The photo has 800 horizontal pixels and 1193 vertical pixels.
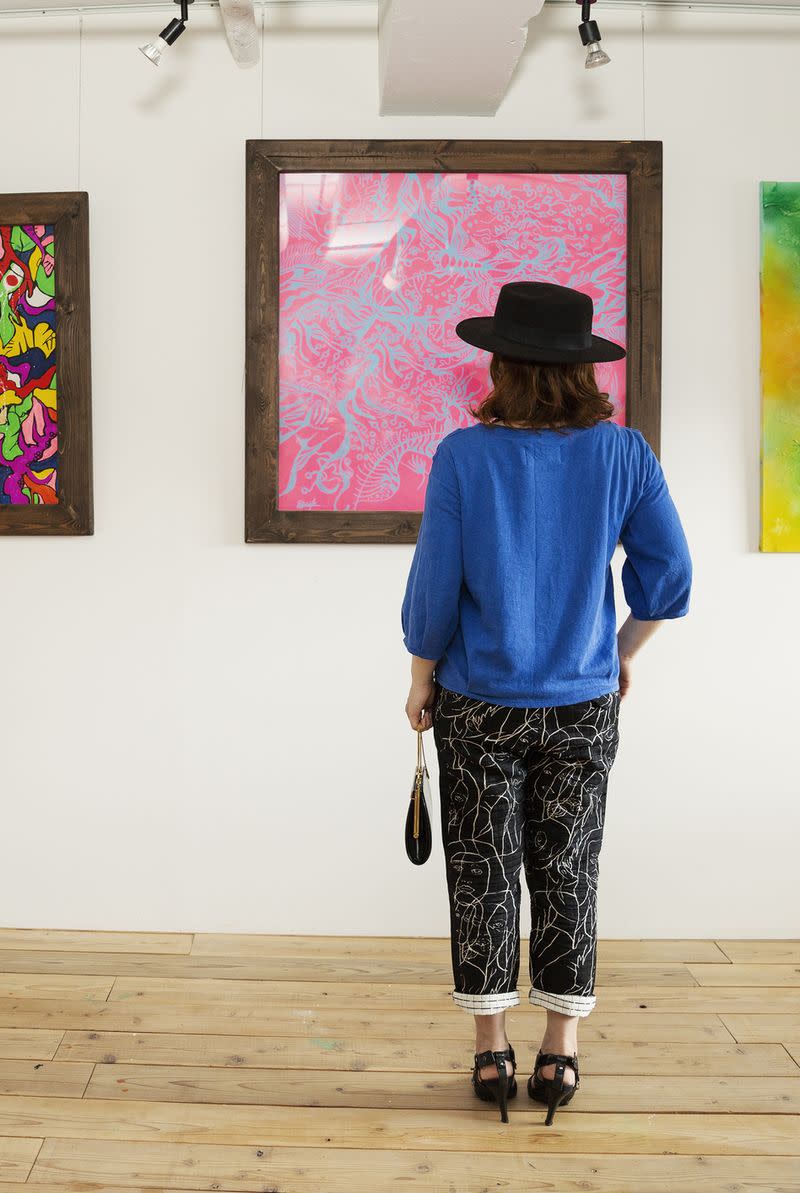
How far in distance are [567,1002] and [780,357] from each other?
67.4 inches

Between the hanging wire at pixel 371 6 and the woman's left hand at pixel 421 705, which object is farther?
the hanging wire at pixel 371 6

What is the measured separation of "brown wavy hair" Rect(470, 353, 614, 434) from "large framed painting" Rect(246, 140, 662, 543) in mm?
836

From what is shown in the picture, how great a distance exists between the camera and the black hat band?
5.50 feet

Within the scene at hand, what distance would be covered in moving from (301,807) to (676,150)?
6.53ft

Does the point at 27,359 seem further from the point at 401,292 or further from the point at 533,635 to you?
the point at 533,635

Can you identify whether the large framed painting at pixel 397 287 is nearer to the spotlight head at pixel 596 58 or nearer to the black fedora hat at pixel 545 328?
the spotlight head at pixel 596 58

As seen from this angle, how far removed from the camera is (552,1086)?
1743 millimetres

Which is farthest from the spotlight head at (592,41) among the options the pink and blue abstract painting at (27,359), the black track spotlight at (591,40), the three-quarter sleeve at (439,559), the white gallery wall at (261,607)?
the pink and blue abstract painting at (27,359)

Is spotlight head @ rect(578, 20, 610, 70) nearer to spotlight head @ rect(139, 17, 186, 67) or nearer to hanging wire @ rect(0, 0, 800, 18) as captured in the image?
hanging wire @ rect(0, 0, 800, 18)

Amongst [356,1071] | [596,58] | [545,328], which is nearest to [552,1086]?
[356,1071]

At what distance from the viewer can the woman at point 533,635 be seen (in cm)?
168

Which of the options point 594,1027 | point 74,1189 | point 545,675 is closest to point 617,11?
point 545,675

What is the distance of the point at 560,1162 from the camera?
5.38 ft

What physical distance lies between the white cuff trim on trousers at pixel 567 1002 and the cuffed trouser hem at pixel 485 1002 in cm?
4
